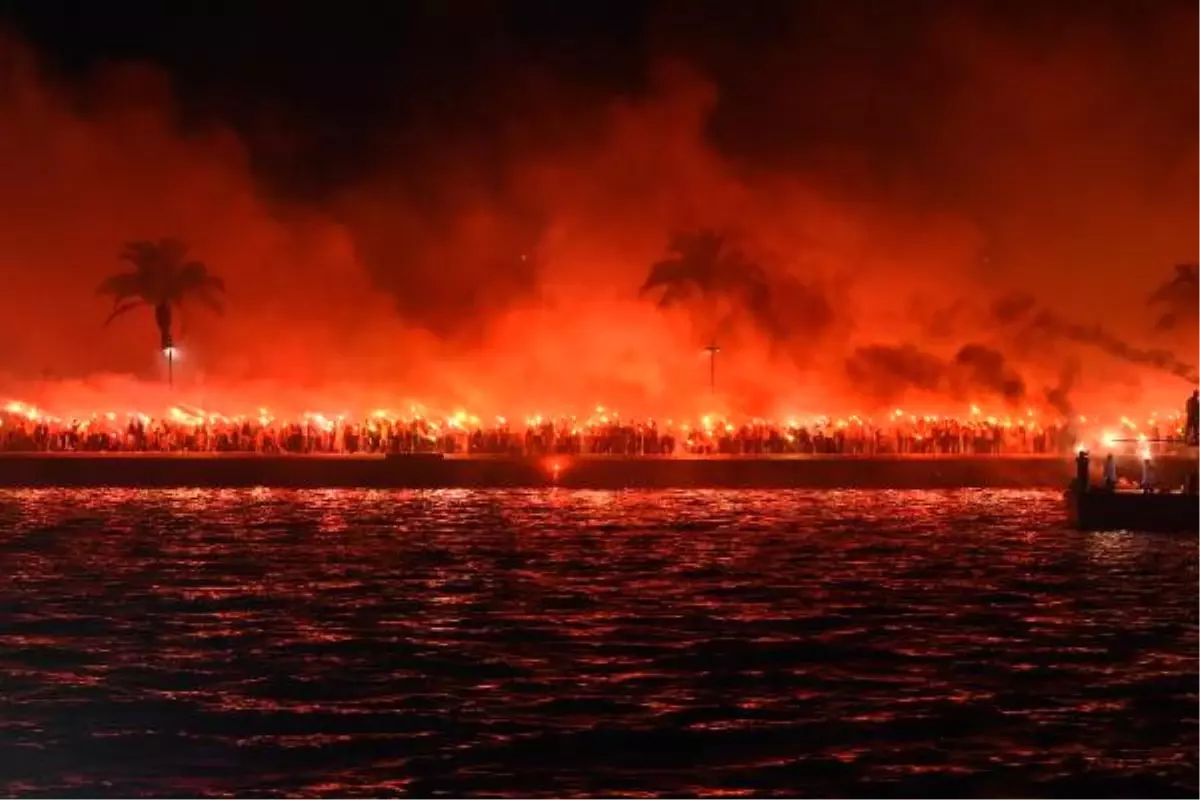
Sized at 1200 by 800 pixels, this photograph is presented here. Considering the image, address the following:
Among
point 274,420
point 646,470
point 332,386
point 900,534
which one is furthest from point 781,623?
point 332,386

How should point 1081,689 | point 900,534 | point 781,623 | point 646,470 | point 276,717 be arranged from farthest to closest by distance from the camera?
point 646,470 < point 900,534 < point 781,623 < point 1081,689 < point 276,717

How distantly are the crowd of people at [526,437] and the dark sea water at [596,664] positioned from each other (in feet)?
133

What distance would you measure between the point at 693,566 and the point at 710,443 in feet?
176

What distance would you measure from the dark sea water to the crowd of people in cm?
4039

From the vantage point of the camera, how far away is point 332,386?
408 ft

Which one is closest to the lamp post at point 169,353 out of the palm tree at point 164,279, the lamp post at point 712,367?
the palm tree at point 164,279

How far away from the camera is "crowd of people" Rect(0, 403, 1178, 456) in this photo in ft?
306

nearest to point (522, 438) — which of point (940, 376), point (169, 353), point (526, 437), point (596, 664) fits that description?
point (526, 437)

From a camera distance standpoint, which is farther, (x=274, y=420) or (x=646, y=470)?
(x=274, y=420)

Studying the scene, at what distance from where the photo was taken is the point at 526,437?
3844 inches

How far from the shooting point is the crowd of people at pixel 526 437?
93250 mm

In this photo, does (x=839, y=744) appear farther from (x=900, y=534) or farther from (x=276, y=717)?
(x=900, y=534)

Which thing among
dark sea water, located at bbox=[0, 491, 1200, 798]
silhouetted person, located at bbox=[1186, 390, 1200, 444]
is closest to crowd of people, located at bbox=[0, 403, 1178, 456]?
silhouetted person, located at bbox=[1186, 390, 1200, 444]

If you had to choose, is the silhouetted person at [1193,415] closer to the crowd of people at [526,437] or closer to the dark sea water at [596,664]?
the dark sea water at [596,664]
